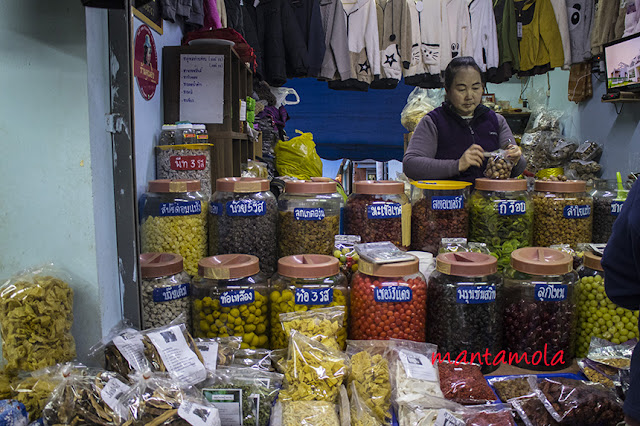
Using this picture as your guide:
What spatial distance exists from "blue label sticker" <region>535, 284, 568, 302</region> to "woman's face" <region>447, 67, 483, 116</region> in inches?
45.3

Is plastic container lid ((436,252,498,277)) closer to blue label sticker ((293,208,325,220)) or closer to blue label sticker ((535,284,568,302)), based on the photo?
blue label sticker ((535,284,568,302))

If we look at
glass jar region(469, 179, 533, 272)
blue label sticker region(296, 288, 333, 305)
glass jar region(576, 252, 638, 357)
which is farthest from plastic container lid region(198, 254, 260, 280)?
glass jar region(576, 252, 638, 357)

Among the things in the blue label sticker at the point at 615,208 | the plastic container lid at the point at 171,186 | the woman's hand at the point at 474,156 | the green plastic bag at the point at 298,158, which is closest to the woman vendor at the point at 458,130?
the woman's hand at the point at 474,156

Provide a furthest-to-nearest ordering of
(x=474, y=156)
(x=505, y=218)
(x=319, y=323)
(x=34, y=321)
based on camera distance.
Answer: (x=474, y=156) → (x=505, y=218) → (x=319, y=323) → (x=34, y=321)

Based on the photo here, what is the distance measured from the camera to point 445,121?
220 cm

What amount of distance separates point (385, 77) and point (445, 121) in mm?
2848

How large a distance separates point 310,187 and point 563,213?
846mm

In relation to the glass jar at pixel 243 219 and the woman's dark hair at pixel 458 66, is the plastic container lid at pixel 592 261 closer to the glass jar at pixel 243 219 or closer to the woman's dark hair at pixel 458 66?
the glass jar at pixel 243 219

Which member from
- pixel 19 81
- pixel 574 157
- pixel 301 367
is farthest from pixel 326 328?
pixel 574 157

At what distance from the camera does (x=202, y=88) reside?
247 cm

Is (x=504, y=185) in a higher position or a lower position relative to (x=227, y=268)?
higher

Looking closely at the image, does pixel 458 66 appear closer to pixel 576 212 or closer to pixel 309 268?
pixel 576 212

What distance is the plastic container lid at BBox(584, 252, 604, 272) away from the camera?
129 cm

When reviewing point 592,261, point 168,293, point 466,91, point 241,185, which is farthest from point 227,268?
point 466,91
